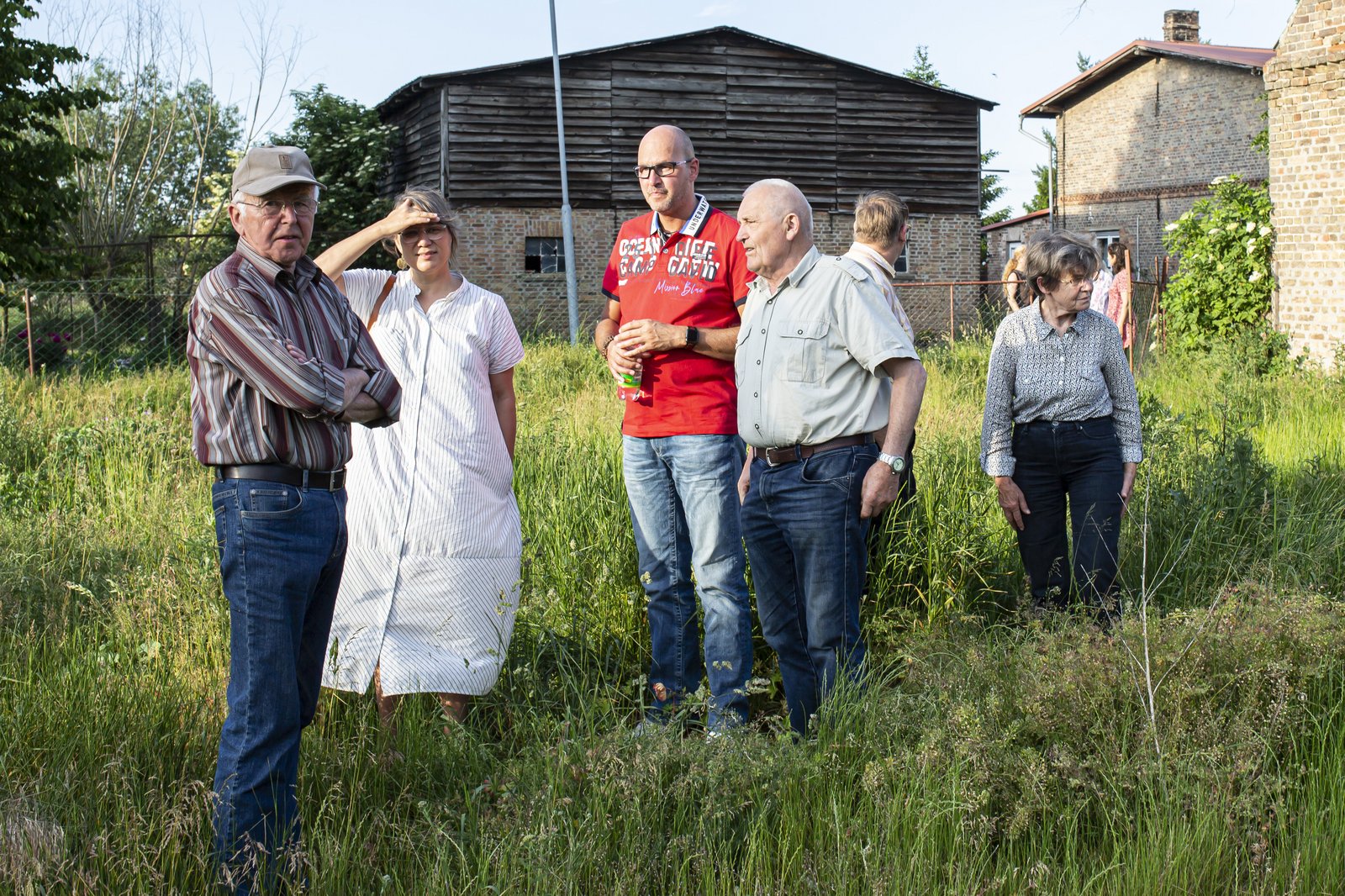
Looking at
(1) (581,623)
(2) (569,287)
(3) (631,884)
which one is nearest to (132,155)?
(2) (569,287)

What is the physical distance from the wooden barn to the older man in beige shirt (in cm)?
1974

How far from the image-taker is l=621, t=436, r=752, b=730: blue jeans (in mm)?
4219

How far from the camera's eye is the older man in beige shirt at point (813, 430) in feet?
12.3

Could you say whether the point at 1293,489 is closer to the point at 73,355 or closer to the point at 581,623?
the point at 581,623

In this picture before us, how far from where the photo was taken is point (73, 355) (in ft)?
51.2

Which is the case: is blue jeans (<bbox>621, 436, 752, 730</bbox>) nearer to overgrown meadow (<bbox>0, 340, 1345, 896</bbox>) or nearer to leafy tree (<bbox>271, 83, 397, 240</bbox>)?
overgrown meadow (<bbox>0, 340, 1345, 896</bbox>)

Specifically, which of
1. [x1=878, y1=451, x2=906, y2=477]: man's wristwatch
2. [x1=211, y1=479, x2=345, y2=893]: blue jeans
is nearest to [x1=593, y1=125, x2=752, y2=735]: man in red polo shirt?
[x1=878, y1=451, x2=906, y2=477]: man's wristwatch

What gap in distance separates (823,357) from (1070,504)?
4.90ft

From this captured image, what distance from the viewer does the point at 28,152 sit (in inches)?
612

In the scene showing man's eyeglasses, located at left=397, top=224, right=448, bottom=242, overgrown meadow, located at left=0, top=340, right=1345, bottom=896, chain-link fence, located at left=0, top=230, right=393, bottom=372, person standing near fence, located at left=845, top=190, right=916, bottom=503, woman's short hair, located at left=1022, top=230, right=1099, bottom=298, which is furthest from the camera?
chain-link fence, located at left=0, top=230, right=393, bottom=372

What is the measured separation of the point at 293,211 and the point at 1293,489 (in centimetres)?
552

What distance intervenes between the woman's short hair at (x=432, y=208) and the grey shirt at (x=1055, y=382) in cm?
216

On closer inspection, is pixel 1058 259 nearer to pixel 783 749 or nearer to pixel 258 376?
pixel 783 749

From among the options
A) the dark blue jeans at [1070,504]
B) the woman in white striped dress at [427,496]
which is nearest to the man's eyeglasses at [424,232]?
the woman in white striped dress at [427,496]
